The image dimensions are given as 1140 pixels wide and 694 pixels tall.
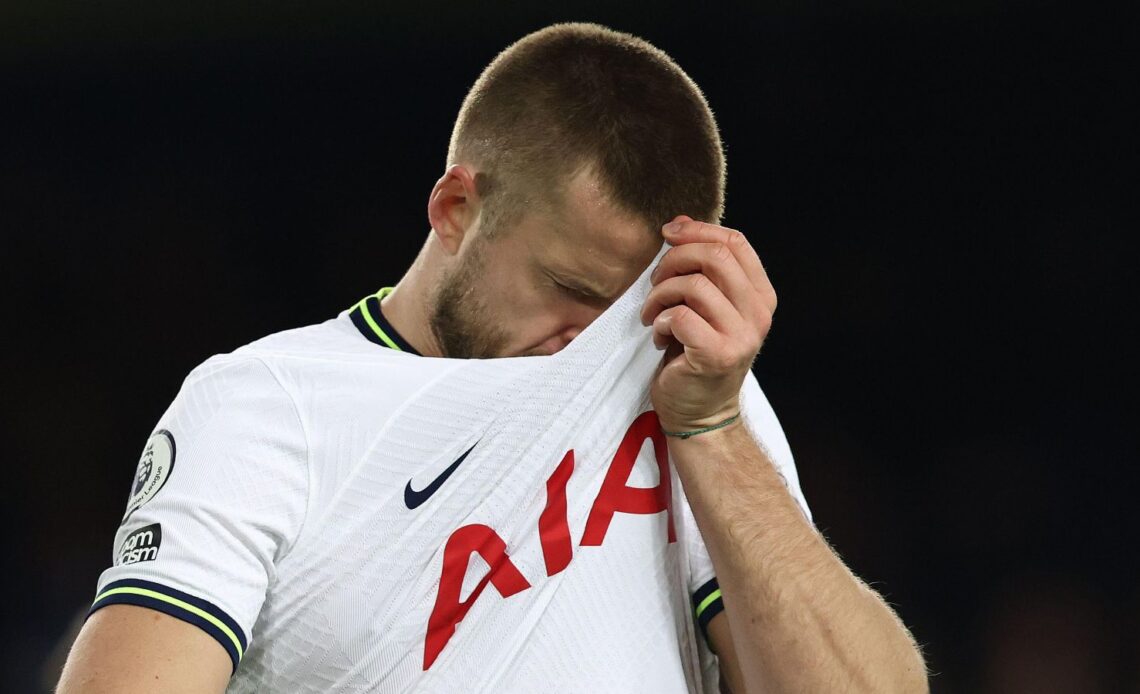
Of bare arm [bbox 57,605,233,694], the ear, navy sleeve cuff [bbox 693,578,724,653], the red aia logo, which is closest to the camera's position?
bare arm [bbox 57,605,233,694]

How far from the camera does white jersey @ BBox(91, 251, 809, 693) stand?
4.36ft

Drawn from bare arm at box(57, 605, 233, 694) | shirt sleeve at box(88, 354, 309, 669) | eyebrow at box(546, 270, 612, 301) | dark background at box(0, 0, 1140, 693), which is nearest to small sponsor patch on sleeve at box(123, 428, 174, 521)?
shirt sleeve at box(88, 354, 309, 669)

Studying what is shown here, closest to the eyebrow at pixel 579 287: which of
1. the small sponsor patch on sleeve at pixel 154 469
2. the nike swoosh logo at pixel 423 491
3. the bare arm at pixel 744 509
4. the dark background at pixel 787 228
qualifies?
the bare arm at pixel 744 509

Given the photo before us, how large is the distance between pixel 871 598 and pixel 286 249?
12.3ft

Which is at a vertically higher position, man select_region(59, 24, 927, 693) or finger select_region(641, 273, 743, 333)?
finger select_region(641, 273, 743, 333)

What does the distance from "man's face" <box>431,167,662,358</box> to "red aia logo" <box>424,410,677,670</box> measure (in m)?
0.20

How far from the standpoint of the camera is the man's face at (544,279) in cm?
156

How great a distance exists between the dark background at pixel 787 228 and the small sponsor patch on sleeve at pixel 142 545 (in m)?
3.47

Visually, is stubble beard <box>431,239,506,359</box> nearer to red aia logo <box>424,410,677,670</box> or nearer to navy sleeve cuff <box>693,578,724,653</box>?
red aia logo <box>424,410,677,670</box>

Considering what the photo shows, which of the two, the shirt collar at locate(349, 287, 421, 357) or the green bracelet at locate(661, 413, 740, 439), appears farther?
the shirt collar at locate(349, 287, 421, 357)

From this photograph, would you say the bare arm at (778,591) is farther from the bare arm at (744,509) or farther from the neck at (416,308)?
the neck at (416,308)

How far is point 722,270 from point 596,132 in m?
0.34

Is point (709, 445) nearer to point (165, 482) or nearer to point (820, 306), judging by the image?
point (165, 482)

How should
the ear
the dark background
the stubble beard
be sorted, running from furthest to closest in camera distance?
the dark background → the ear → the stubble beard
